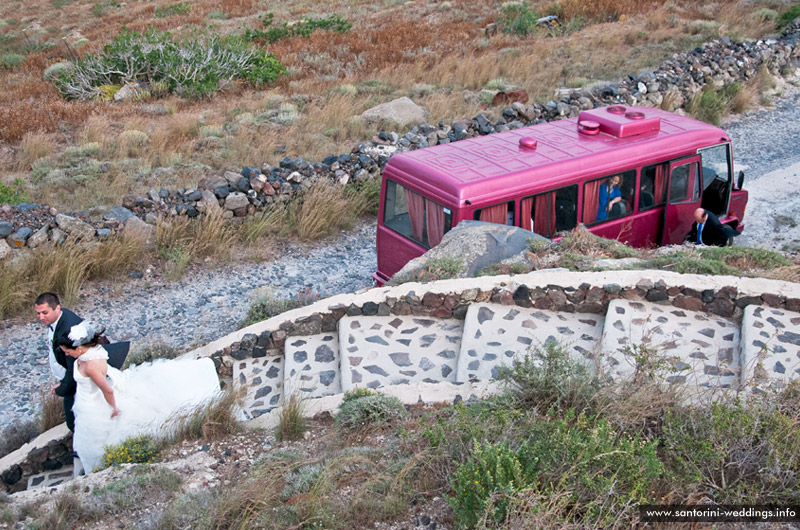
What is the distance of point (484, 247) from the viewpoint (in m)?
7.74

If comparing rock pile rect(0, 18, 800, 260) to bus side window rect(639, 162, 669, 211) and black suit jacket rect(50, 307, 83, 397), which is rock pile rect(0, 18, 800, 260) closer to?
black suit jacket rect(50, 307, 83, 397)

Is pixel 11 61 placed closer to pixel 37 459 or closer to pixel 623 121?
pixel 37 459

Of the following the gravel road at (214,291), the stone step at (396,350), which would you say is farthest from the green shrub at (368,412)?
the gravel road at (214,291)

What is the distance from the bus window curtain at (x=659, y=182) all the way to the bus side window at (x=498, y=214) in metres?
2.22

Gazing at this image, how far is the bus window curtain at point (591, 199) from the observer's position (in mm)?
8273

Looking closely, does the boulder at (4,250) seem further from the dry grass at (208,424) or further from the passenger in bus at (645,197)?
the passenger in bus at (645,197)

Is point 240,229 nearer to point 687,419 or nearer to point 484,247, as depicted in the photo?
point 484,247

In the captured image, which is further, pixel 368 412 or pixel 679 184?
pixel 679 184

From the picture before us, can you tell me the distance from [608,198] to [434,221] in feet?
7.49

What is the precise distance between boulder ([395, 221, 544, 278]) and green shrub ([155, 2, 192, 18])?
94.7ft

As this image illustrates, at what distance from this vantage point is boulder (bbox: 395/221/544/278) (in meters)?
7.61

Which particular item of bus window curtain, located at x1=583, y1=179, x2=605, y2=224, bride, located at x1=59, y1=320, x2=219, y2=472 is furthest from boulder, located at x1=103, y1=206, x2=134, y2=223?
bus window curtain, located at x1=583, y1=179, x2=605, y2=224

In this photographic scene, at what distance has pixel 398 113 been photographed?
15.9 meters

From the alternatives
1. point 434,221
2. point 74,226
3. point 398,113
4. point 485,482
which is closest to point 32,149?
point 74,226
